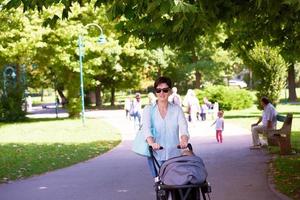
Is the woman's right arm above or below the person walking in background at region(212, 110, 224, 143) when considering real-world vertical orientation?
above

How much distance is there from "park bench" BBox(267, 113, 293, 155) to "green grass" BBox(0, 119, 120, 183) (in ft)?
16.1

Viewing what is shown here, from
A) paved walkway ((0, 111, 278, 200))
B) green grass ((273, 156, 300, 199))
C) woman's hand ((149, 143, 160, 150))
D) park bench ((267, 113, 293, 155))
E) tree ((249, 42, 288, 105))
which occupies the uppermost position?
tree ((249, 42, 288, 105))

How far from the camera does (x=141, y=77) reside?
2126 inches

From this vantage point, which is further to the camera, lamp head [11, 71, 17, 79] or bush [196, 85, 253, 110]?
bush [196, 85, 253, 110]

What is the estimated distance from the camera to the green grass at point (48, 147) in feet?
45.0

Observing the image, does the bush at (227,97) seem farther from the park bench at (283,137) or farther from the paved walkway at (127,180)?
the park bench at (283,137)

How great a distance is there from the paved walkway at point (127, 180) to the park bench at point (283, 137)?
0.52 metres

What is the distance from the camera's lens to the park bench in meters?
14.6

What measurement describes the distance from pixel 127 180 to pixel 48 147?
7746 millimetres

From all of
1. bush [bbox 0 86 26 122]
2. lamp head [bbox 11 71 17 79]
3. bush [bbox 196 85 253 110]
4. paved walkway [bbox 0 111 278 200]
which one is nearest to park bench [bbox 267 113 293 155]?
paved walkway [bbox 0 111 278 200]

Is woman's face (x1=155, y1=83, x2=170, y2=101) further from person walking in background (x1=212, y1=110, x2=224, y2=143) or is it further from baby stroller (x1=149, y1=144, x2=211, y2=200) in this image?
person walking in background (x1=212, y1=110, x2=224, y2=143)

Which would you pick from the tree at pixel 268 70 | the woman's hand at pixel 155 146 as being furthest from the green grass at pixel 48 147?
the tree at pixel 268 70

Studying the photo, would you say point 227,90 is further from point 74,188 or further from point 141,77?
point 74,188

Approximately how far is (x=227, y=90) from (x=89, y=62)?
10.4 m
